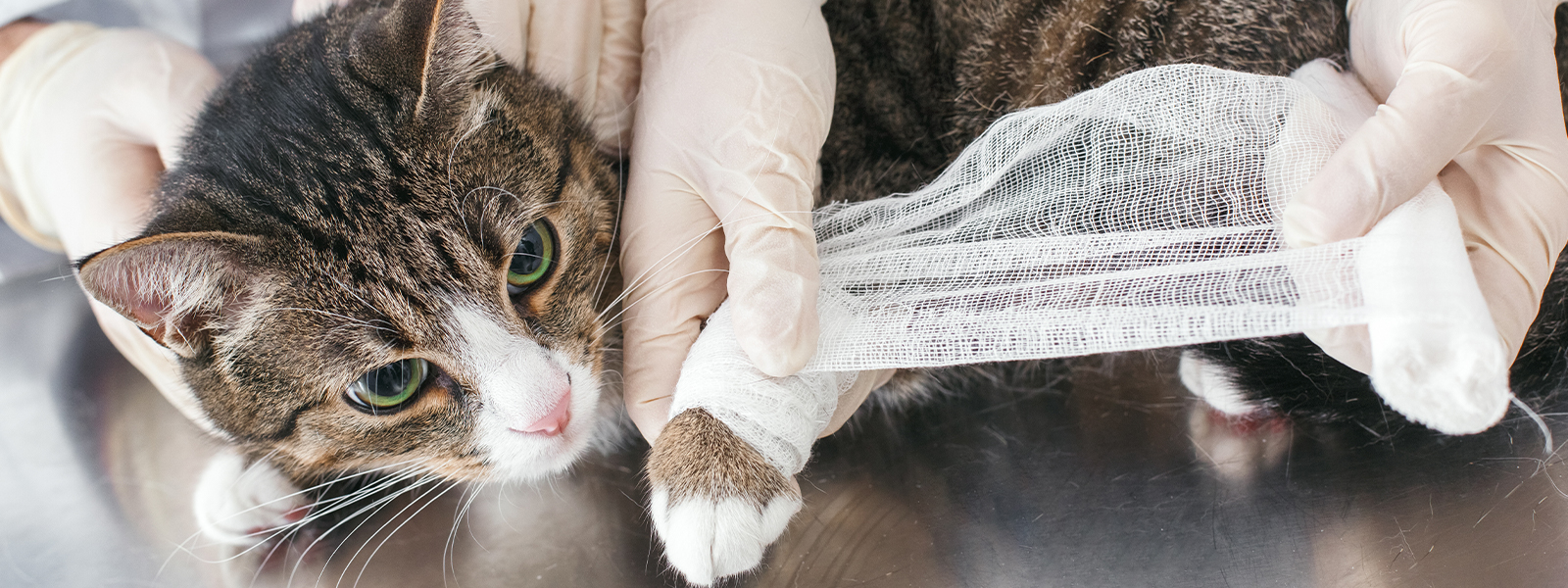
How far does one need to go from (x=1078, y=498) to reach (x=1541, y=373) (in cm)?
58

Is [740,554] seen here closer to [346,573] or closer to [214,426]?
[346,573]

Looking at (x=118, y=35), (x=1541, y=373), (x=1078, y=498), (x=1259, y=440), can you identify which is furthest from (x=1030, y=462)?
(x=118, y=35)

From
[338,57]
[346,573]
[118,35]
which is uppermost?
[338,57]

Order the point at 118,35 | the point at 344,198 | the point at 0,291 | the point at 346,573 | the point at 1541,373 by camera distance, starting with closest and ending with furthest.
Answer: the point at 344,198
the point at 1541,373
the point at 346,573
the point at 118,35
the point at 0,291

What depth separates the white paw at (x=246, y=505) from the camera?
43.4 inches

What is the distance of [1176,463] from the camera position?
101 cm

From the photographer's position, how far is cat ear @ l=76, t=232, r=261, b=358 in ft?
2.23

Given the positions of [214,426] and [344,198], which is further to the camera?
[214,426]

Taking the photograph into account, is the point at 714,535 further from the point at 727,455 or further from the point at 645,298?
the point at 645,298

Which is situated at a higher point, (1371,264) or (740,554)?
(1371,264)

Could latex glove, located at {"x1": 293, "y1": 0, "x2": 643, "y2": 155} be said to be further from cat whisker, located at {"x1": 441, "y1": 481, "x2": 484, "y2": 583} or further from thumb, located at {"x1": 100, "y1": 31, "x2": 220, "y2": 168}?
cat whisker, located at {"x1": 441, "y1": 481, "x2": 484, "y2": 583}

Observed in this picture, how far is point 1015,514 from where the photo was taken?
3.19 feet

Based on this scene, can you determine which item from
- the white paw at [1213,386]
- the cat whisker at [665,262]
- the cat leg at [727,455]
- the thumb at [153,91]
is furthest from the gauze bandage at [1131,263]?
the thumb at [153,91]

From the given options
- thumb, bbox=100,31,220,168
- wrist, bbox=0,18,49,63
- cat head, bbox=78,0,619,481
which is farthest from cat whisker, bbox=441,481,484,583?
wrist, bbox=0,18,49,63
